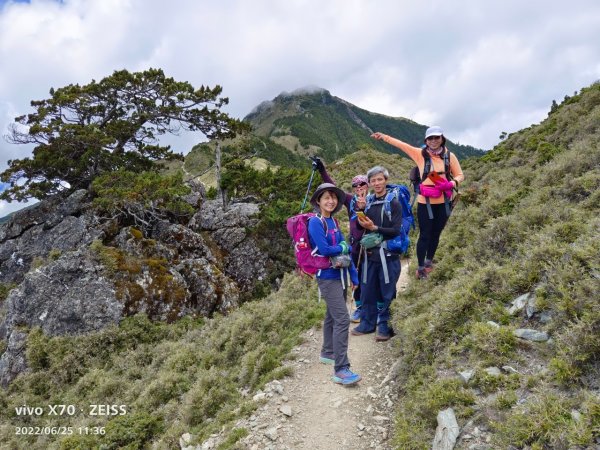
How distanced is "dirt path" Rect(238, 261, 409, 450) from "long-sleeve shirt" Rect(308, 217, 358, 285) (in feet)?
5.73

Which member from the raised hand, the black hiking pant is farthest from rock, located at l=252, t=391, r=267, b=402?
the black hiking pant

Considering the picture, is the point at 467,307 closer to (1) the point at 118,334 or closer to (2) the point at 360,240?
(2) the point at 360,240

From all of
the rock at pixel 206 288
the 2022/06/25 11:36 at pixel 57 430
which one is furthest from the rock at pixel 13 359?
the rock at pixel 206 288

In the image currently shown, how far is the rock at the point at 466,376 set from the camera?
4.07 meters

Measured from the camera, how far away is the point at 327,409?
16.4 feet

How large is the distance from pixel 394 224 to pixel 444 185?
1406mm

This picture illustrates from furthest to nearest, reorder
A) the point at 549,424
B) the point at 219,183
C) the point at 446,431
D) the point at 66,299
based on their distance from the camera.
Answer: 1. the point at 219,183
2. the point at 66,299
3. the point at 446,431
4. the point at 549,424

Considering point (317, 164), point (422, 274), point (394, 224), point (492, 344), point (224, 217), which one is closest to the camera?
point (492, 344)

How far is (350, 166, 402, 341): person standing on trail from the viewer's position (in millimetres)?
5828

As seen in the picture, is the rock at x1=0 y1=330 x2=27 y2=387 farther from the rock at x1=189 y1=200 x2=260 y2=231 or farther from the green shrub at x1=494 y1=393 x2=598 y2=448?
the green shrub at x1=494 y1=393 x2=598 y2=448

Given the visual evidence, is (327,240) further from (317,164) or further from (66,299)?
(66,299)

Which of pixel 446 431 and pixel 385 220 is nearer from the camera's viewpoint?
pixel 446 431

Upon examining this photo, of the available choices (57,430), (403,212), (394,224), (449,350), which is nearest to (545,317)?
(449,350)

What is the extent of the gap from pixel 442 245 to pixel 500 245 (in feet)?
9.57
